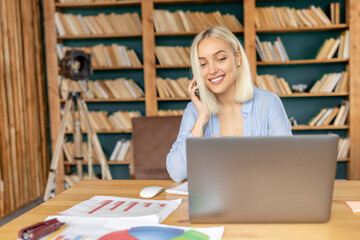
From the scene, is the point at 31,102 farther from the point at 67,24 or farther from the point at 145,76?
the point at 145,76

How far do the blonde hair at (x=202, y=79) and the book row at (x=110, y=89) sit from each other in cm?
204

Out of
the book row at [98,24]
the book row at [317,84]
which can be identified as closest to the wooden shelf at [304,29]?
the book row at [317,84]

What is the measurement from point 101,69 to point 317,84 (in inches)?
93.2

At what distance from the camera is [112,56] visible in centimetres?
381

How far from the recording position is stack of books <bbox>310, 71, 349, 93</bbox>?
11.9 feet

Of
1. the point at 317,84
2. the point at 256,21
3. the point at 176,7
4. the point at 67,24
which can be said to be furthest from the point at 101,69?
the point at 317,84

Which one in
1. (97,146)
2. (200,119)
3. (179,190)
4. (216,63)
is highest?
(216,63)

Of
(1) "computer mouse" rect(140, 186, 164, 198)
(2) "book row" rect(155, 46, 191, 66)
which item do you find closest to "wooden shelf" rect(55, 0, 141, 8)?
(2) "book row" rect(155, 46, 191, 66)

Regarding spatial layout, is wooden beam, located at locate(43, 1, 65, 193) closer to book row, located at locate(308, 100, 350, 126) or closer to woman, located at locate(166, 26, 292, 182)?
woman, located at locate(166, 26, 292, 182)

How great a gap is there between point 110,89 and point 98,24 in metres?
0.72

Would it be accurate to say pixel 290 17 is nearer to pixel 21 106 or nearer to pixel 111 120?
pixel 111 120

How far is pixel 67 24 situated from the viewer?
3.82 meters

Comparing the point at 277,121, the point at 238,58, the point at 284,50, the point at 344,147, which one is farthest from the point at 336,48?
the point at 277,121

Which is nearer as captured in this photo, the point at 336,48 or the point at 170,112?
the point at 336,48
